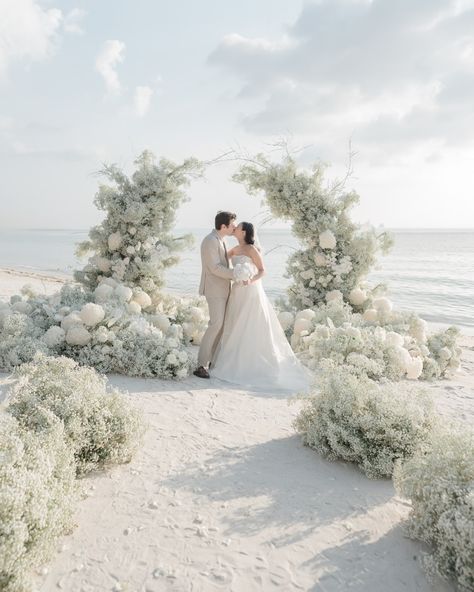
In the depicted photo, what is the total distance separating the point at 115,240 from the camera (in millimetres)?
8508

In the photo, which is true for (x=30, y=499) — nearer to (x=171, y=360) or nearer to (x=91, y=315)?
(x=171, y=360)

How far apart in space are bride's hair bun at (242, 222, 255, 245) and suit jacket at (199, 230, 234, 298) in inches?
14.9

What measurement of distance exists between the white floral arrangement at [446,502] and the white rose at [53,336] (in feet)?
15.4

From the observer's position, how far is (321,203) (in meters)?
9.05

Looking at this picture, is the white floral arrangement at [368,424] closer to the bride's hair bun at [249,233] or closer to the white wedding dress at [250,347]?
the white wedding dress at [250,347]

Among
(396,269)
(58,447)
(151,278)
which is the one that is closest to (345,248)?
(151,278)

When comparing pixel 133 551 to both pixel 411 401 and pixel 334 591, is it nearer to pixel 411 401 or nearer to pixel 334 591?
pixel 334 591

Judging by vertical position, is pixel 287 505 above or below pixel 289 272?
below

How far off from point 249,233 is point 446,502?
15.4 feet

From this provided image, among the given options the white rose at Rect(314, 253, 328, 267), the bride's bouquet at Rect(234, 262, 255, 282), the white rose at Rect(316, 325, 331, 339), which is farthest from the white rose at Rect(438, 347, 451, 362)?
the bride's bouquet at Rect(234, 262, 255, 282)

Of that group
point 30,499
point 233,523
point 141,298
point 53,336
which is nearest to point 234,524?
point 233,523

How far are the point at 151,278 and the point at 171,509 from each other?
19.2 feet

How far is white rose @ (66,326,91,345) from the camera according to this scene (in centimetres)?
632

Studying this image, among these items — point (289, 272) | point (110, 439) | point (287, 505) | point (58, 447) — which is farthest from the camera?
point (289, 272)
